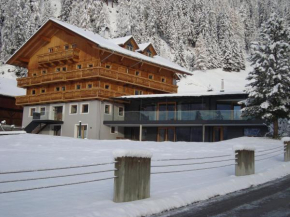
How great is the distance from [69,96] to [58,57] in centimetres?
551

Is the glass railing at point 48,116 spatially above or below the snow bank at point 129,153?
above

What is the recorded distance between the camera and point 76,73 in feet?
132

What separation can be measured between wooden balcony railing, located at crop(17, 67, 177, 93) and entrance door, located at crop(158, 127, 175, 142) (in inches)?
270

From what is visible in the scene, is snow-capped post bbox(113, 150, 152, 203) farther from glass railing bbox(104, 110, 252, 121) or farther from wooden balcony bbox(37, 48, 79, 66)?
wooden balcony bbox(37, 48, 79, 66)

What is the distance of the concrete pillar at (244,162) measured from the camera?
510 inches

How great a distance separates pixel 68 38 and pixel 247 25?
98.4 meters

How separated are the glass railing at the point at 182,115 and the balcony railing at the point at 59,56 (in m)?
8.58

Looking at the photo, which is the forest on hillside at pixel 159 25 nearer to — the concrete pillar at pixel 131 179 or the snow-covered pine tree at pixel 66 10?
the snow-covered pine tree at pixel 66 10

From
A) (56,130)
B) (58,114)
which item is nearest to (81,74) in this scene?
(58,114)

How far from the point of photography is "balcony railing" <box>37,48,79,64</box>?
41.2 metres

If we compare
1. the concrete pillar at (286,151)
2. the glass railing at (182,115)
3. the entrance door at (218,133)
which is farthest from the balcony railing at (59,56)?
the concrete pillar at (286,151)

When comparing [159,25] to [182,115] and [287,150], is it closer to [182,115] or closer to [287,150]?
[182,115]

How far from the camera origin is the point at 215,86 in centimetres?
7644

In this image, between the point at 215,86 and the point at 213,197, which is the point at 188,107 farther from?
the point at 215,86
